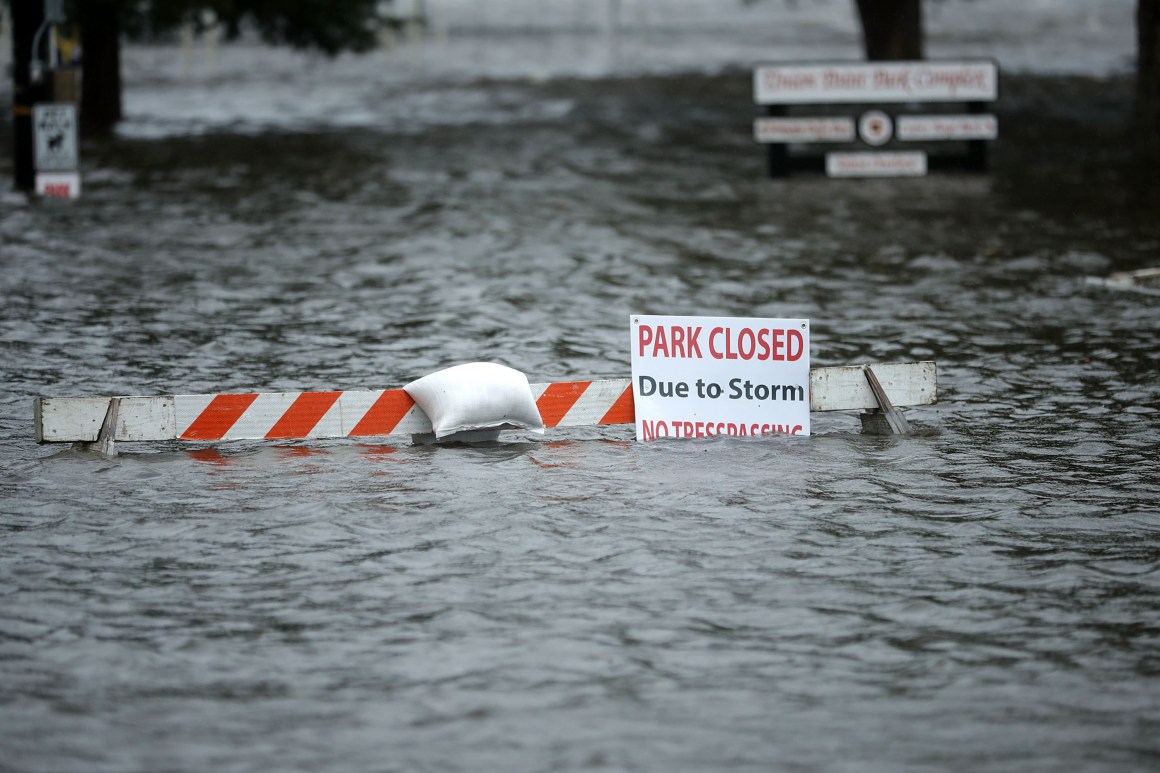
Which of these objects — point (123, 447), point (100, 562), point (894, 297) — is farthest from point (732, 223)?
point (100, 562)

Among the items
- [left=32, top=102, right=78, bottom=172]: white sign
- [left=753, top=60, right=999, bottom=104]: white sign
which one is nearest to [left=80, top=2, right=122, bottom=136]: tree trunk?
[left=32, top=102, right=78, bottom=172]: white sign

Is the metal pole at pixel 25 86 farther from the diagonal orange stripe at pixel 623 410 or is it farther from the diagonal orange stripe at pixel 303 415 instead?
the diagonal orange stripe at pixel 623 410

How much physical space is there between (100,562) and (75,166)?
13601 millimetres

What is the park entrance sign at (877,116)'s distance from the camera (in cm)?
2352

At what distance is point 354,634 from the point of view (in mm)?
7027

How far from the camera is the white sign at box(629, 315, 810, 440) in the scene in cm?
1072

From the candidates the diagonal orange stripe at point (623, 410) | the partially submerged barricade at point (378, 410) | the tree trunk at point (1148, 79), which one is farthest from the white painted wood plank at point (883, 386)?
the tree trunk at point (1148, 79)

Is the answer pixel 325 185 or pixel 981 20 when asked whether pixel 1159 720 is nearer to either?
pixel 325 185

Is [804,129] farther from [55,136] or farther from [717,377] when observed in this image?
[717,377]

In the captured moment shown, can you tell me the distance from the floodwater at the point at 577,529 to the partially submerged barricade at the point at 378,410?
17 centimetres


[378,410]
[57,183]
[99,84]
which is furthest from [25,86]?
[378,410]

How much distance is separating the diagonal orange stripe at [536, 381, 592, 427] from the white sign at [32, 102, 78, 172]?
36.2 feet

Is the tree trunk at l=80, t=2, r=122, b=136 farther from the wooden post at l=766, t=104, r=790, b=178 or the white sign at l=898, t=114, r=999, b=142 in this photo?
the white sign at l=898, t=114, r=999, b=142

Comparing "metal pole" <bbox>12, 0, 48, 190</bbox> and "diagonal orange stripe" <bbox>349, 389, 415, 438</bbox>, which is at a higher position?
"metal pole" <bbox>12, 0, 48, 190</bbox>
